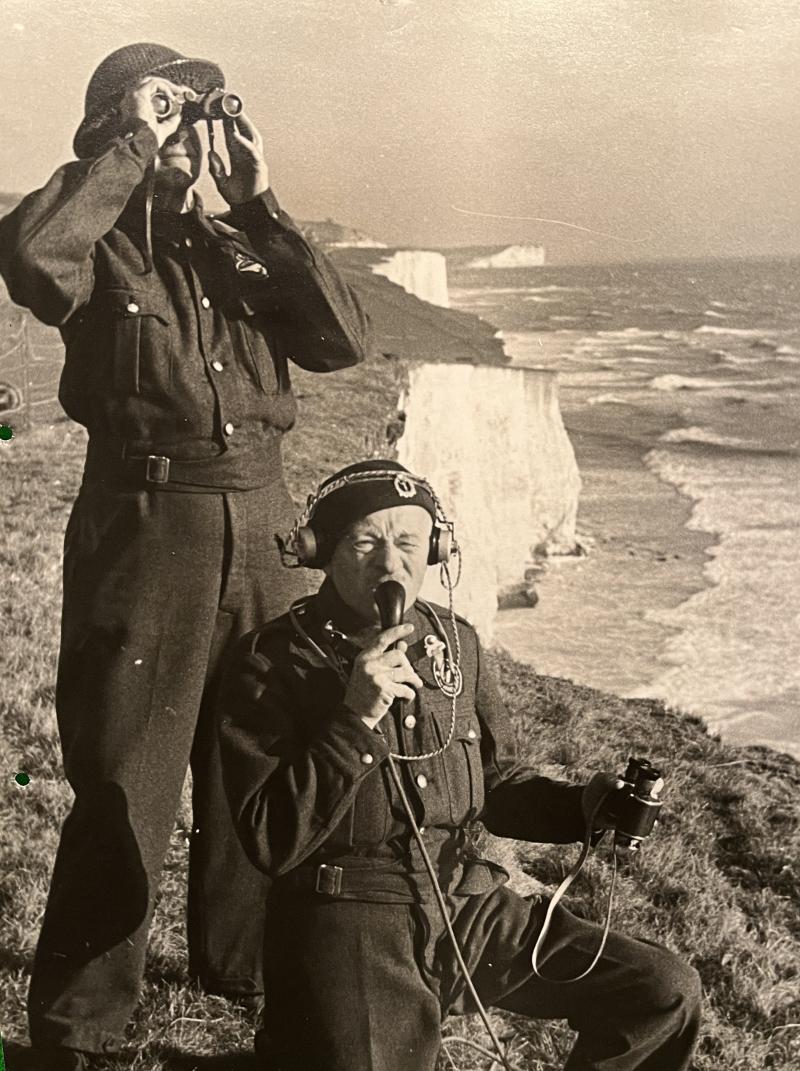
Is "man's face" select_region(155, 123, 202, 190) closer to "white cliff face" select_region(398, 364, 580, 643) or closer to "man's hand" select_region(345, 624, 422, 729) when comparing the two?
"white cliff face" select_region(398, 364, 580, 643)

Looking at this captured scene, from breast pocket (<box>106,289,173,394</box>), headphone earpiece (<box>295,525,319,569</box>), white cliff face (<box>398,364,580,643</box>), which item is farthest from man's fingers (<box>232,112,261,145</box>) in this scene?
headphone earpiece (<box>295,525,319,569</box>)

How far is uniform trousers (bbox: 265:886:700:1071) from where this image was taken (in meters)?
2.17

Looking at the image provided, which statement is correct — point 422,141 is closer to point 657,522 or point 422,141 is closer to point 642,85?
point 642,85

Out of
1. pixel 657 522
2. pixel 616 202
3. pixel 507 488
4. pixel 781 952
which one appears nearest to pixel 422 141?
pixel 616 202

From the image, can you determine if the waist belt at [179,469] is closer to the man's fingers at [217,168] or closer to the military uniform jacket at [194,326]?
the military uniform jacket at [194,326]

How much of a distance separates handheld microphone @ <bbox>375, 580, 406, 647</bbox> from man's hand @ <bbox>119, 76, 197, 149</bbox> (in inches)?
38.0

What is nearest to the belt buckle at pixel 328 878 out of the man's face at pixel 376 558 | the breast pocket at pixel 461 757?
the breast pocket at pixel 461 757

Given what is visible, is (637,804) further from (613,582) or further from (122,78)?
(122,78)

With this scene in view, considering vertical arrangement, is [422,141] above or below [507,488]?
above

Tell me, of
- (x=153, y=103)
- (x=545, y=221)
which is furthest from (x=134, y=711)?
(x=545, y=221)

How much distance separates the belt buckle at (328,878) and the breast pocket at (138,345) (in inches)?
38.7

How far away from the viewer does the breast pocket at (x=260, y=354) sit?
7.47 ft

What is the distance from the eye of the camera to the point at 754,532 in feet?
8.30

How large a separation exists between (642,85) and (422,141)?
1.61 feet
